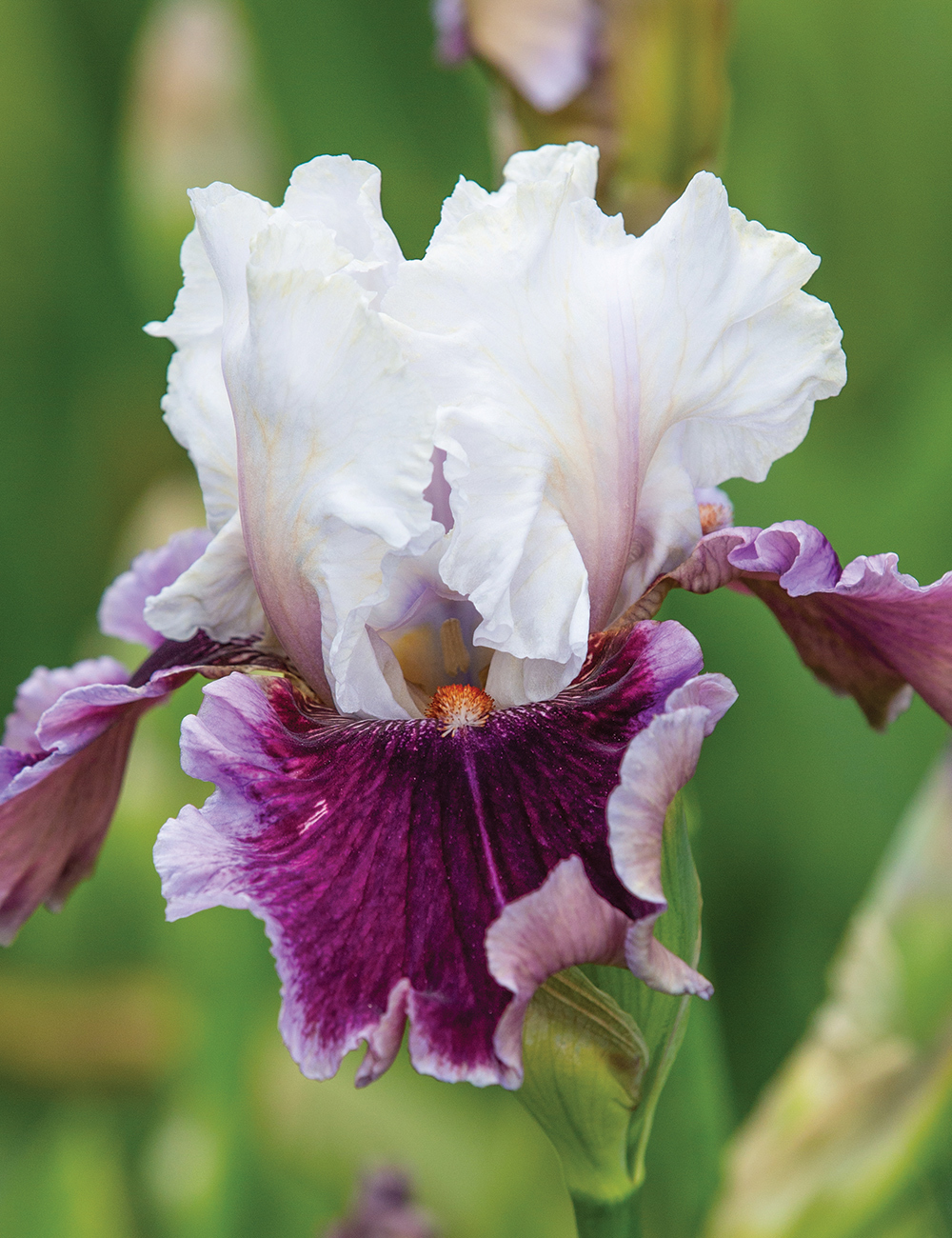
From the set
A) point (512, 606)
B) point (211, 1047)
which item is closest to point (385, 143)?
point (211, 1047)

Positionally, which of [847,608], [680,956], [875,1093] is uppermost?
[847,608]

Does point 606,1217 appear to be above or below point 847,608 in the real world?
below

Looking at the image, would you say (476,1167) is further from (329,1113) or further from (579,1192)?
(579,1192)

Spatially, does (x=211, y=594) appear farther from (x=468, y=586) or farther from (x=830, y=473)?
(x=830, y=473)

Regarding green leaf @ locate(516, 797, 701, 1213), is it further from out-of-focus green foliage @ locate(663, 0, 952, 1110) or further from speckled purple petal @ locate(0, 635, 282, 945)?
out-of-focus green foliage @ locate(663, 0, 952, 1110)

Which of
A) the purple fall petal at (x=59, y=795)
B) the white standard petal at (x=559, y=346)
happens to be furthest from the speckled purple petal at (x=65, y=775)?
the white standard petal at (x=559, y=346)

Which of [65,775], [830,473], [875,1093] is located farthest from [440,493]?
[830,473]
